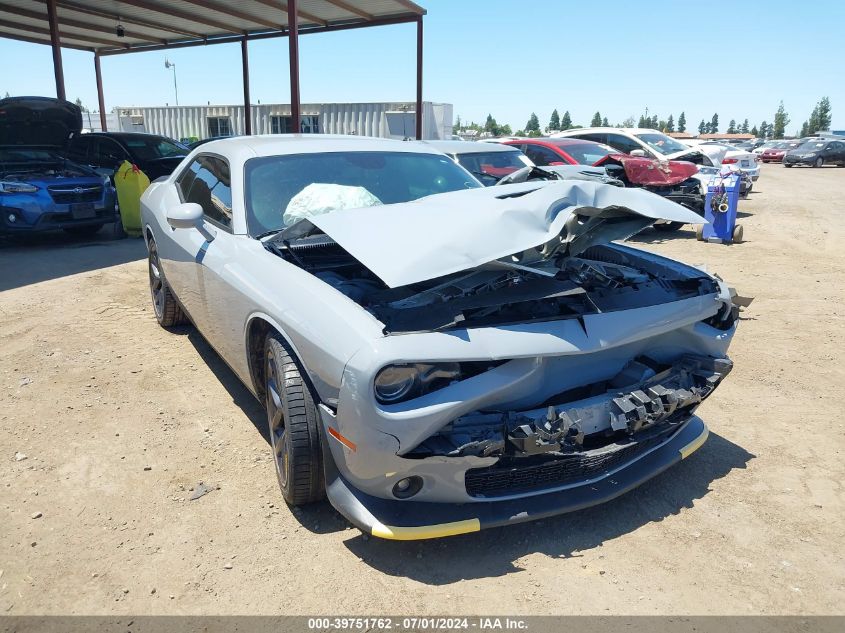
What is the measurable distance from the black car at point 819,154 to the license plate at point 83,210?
33.3 m

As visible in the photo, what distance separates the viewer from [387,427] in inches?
80.0

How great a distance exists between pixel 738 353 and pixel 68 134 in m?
10.7

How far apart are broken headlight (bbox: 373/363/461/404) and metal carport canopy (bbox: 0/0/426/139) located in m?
10.7

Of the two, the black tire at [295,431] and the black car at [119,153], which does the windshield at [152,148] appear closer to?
the black car at [119,153]

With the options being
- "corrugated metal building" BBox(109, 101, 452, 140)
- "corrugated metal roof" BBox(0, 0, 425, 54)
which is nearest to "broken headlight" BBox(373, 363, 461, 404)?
"corrugated metal roof" BBox(0, 0, 425, 54)

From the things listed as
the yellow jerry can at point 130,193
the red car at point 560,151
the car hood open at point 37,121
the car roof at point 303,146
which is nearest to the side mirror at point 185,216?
the car roof at point 303,146

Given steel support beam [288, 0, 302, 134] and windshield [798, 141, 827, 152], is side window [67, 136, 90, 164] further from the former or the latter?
windshield [798, 141, 827, 152]

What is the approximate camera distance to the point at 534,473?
232 cm

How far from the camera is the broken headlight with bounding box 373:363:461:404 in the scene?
2.07m

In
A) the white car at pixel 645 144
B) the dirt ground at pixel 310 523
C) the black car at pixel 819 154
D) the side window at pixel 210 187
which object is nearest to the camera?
the dirt ground at pixel 310 523

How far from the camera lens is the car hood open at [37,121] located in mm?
9047

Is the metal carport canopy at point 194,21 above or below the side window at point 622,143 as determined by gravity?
above

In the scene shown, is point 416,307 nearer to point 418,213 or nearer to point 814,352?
point 418,213

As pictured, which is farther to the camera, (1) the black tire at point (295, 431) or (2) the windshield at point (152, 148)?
(2) the windshield at point (152, 148)
